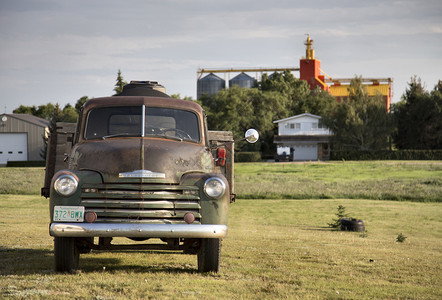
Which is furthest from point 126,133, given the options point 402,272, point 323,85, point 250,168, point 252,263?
point 323,85

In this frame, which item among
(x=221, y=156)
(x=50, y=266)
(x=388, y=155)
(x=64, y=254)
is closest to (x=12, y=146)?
(x=388, y=155)

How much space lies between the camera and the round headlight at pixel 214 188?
8.54 meters

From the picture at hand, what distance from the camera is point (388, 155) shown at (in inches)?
3499

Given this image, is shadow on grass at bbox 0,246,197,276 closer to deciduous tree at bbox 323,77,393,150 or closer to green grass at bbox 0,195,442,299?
green grass at bbox 0,195,442,299

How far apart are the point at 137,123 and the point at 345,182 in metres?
45.9

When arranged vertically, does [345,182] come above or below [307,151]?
below

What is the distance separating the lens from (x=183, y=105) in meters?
10.3

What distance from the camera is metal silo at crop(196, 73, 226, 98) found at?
144 metres

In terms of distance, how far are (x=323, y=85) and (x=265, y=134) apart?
26.1 m

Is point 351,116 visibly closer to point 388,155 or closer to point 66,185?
point 388,155

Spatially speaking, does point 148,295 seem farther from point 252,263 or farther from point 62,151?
point 62,151

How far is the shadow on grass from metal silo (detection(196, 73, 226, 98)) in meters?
133

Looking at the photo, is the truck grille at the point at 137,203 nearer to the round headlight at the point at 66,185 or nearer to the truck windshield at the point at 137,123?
the round headlight at the point at 66,185

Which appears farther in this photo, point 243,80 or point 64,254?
point 243,80
